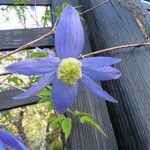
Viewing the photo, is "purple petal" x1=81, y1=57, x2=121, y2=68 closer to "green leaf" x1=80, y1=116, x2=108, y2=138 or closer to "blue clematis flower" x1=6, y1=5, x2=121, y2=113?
"blue clematis flower" x1=6, y1=5, x2=121, y2=113

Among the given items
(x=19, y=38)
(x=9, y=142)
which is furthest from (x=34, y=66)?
(x=19, y=38)

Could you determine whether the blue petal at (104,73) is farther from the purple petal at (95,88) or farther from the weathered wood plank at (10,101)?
the weathered wood plank at (10,101)

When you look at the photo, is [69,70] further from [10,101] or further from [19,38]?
[19,38]

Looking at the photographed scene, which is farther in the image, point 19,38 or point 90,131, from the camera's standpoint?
point 19,38

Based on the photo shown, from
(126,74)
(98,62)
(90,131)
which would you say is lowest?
(90,131)

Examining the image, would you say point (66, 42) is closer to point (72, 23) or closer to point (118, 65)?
point (72, 23)

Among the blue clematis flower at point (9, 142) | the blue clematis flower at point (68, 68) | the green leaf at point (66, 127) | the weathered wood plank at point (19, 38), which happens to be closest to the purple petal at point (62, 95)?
the blue clematis flower at point (68, 68)

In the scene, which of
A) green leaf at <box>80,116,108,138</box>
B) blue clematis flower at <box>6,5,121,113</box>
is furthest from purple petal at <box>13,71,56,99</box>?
green leaf at <box>80,116,108,138</box>
